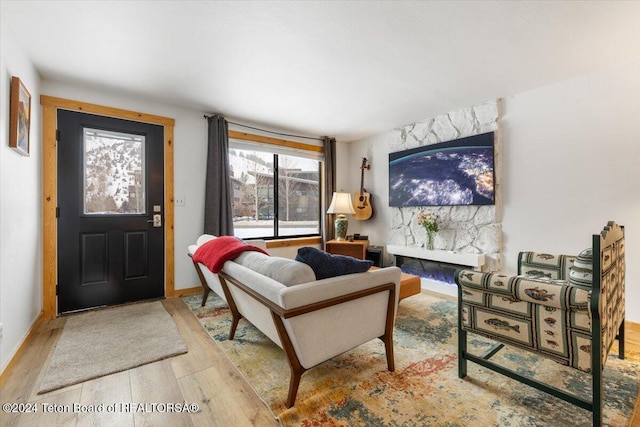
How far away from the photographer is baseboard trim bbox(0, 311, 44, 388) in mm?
1747

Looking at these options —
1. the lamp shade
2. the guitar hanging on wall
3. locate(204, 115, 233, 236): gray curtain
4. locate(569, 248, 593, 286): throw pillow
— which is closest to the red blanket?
locate(204, 115, 233, 236): gray curtain

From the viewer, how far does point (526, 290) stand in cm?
142

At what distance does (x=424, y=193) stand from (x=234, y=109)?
2.72 meters

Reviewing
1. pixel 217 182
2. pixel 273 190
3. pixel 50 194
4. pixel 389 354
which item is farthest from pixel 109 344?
pixel 273 190

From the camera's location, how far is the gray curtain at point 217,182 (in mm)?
3555

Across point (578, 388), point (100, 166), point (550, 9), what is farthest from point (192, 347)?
point (550, 9)

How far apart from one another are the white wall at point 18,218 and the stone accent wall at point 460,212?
4041 millimetres

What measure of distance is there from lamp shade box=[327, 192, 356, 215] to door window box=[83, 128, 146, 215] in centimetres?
257

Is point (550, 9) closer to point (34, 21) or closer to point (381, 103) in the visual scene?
point (381, 103)

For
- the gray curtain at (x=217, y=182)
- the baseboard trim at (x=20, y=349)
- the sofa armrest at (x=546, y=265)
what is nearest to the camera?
the baseboard trim at (x=20, y=349)

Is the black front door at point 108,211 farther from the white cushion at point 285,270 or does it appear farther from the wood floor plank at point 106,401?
the white cushion at point 285,270

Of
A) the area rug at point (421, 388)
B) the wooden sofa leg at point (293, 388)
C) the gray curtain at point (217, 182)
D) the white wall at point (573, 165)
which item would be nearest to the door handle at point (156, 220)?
the gray curtain at point (217, 182)

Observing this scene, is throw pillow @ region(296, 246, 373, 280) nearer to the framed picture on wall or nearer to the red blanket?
the red blanket

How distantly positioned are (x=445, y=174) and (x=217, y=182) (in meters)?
2.94
